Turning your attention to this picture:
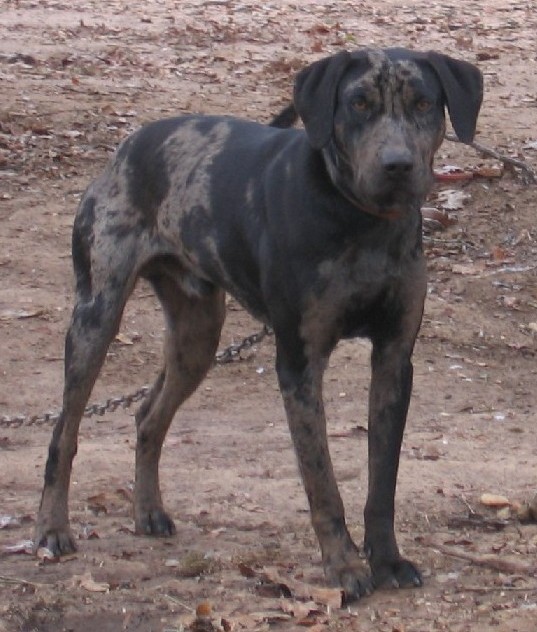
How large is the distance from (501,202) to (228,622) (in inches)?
276

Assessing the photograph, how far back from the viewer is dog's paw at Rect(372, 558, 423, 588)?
574cm

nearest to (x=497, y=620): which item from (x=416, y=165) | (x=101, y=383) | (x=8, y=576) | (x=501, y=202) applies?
(x=416, y=165)

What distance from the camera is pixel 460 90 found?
18.5 ft

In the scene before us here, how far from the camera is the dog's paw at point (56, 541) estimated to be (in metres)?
6.54

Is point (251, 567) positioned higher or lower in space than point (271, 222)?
lower

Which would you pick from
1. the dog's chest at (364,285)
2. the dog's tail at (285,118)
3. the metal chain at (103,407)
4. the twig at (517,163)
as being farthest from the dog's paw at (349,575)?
the twig at (517,163)

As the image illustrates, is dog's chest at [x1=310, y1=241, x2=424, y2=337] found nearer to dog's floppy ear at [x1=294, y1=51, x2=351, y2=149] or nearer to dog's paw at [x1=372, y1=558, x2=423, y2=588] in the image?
dog's floppy ear at [x1=294, y1=51, x2=351, y2=149]

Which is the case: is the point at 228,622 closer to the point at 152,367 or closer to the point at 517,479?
the point at 517,479

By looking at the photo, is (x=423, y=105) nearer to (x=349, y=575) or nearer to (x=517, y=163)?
(x=349, y=575)

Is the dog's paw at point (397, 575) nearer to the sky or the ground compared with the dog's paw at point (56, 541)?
nearer to the sky

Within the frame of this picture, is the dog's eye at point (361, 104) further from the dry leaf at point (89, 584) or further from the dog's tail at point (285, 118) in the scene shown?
the dry leaf at point (89, 584)

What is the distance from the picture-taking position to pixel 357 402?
30.0 ft

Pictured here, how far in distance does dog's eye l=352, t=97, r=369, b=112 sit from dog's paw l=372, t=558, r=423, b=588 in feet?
5.43

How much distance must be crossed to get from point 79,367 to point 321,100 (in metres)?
1.84
